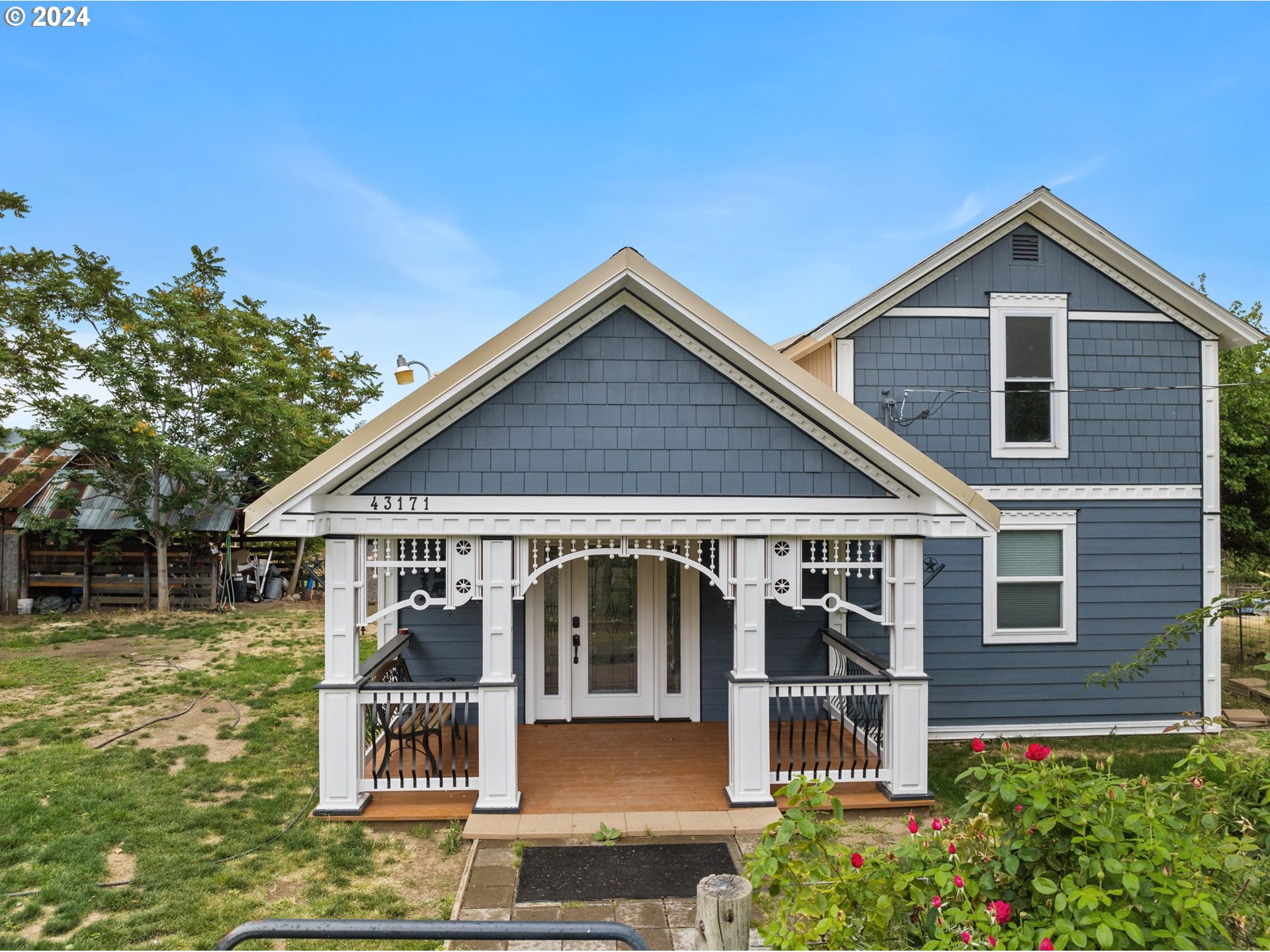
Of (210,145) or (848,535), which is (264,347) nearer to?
(210,145)

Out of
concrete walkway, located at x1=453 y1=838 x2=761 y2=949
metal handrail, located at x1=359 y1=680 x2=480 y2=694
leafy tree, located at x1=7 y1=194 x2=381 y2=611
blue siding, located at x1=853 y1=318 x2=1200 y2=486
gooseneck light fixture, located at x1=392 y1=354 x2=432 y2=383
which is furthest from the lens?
leafy tree, located at x1=7 y1=194 x2=381 y2=611

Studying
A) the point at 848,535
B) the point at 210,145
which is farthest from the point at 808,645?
the point at 210,145

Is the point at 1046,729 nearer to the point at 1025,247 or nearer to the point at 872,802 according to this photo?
the point at 872,802

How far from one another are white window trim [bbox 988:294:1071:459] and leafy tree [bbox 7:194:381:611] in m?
15.8

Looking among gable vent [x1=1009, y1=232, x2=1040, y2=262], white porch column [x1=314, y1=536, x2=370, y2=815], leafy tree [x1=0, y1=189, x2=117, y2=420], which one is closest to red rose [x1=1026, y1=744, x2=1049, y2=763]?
white porch column [x1=314, y1=536, x2=370, y2=815]

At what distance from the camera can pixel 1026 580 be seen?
8.23 metres

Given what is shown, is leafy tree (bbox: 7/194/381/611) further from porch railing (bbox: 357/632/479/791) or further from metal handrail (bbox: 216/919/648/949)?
metal handrail (bbox: 216/919/648/949)

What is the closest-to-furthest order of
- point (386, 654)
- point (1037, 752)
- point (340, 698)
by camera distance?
point (1037, 752)
point (340, 698)
point (386, 654)

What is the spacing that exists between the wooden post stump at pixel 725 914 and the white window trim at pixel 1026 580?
274 inches

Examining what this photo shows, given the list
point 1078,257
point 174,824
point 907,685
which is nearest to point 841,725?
point 907,685

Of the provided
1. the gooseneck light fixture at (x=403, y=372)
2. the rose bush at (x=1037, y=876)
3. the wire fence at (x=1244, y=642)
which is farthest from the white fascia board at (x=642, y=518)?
the wire fence at (x=1244, y=642)

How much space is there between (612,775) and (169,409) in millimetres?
15511

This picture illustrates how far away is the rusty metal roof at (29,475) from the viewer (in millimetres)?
16594

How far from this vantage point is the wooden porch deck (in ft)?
19.4
